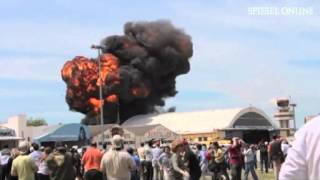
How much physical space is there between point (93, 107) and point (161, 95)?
11.8m

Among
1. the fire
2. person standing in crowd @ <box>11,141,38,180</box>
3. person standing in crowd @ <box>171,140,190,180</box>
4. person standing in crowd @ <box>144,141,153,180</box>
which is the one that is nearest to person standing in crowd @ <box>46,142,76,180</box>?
person standing in crowd @ <box>11,141,38,180</box>

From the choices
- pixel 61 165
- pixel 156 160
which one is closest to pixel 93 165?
pixel 61 165

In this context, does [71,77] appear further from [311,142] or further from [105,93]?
[311,142]

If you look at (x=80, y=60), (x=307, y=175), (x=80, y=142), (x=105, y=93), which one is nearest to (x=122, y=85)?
(x=105, y=93)

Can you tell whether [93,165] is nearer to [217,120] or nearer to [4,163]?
[4,163]

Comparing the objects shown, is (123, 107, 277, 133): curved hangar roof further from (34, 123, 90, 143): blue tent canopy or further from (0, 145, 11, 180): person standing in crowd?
(0, 145, 11, 180): person standing in crowd

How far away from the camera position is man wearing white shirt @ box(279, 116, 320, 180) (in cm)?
271

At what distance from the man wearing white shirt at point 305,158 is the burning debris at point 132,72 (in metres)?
88.7

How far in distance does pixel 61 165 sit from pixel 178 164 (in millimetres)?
2055

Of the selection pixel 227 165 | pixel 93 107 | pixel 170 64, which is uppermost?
pixel 170 64

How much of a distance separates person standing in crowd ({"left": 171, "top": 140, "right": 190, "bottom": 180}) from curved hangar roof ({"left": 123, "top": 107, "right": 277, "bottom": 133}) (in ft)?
220

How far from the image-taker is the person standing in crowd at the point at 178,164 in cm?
1139

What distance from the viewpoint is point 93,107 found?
3770 inches

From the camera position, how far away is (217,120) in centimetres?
8106
